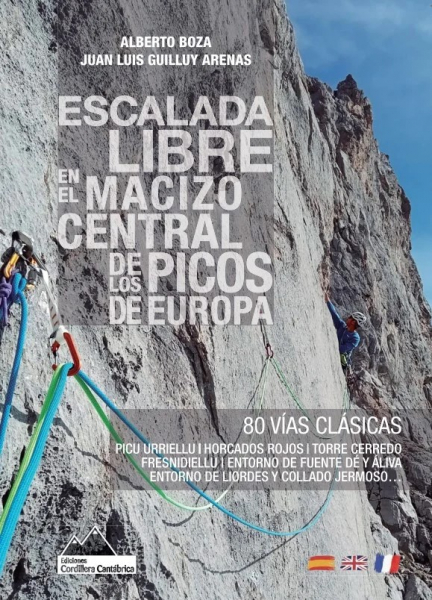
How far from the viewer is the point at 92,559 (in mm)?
2293

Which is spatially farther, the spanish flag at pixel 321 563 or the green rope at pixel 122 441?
the spanish flag at pixel 321 563

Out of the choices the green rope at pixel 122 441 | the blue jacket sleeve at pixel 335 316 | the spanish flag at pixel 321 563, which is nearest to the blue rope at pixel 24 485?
the green rope at pixel 122 441

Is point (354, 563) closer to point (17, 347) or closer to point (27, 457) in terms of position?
point (27, 457)

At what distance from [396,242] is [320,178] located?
9.02 meters

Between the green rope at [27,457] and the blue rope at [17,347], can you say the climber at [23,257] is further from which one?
the green rope at [27,457]

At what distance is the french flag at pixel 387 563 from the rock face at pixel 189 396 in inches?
→ 4.8

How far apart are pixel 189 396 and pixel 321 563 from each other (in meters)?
2.21

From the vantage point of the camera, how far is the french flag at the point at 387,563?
6.78m

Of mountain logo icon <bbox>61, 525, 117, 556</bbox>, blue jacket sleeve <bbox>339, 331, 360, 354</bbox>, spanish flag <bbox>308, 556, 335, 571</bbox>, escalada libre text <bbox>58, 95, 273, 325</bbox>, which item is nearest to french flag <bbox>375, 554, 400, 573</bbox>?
A: spanish flag <bbox>308, 556, 335, 571</bbox>

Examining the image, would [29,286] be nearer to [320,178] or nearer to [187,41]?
[187,41]

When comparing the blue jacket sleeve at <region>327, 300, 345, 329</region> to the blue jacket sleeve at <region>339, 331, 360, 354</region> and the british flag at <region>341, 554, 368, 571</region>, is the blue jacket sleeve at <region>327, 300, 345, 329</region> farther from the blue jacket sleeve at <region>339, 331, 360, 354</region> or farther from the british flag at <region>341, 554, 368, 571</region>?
the british flag at <region>341, 554, 368, 571</region>

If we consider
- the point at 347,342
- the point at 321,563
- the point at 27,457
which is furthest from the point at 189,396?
the point at 347,342

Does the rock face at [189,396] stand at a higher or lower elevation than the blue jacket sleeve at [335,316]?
lower

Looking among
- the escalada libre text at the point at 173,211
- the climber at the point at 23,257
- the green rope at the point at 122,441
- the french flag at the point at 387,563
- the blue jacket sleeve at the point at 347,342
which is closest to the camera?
the climber at the point at 23,257
